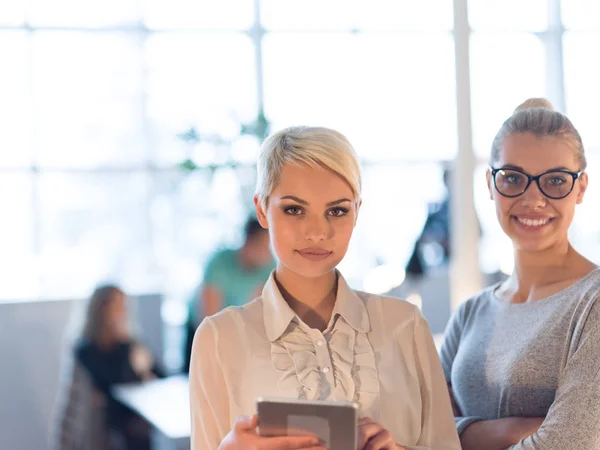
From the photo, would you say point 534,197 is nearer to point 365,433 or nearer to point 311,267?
point 311,267

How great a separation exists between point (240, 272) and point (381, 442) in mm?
3647

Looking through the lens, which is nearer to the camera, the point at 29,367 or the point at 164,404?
the point at 164,404

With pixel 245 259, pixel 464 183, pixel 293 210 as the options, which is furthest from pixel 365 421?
pixel 464 183

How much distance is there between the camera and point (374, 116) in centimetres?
759

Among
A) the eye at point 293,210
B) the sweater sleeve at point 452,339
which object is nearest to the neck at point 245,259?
the sweater sleeve at point 452,339

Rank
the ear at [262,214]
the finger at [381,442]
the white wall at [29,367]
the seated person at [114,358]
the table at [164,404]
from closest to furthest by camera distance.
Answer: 1. the finger at [381,442]
2. the ear at [262,214]
3. the table at [164,404]
4. the seated person at [114,358]
5. the white wall at [29,367]

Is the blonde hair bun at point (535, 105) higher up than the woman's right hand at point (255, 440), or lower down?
higher up

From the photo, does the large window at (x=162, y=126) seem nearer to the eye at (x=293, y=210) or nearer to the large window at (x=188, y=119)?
the large window at (x=188, y=119)

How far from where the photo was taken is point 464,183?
6098mm

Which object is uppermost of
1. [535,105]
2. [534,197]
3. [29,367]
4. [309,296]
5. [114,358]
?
Result: [535,105]

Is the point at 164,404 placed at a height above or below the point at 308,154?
below

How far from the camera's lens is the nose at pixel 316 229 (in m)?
1.67

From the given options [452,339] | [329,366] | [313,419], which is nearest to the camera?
[313,419]

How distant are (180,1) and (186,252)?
223 cm
